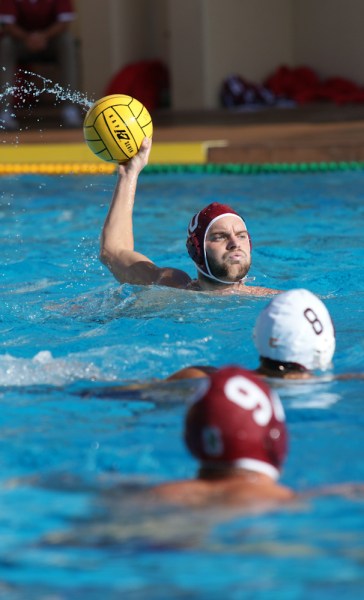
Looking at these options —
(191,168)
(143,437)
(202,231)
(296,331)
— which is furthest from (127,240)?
(191,168)

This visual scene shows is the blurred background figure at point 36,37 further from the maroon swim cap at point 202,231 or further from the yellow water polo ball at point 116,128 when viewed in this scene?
the maroon swim cap at point 202,231

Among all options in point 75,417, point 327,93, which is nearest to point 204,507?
point 75,417

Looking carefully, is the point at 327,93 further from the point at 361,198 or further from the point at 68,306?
the point at 68,306

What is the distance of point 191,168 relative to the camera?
10.2 meters

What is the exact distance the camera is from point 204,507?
265 cm

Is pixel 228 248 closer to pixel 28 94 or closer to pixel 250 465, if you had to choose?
pixel 250 465

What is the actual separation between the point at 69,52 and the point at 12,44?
63 cm

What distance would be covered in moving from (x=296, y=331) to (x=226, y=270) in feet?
4.81

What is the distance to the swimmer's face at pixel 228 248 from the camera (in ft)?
16.6

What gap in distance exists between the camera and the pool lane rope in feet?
32.0

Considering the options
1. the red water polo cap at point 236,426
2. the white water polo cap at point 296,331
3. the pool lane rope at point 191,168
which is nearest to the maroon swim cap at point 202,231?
the white water polo cap at point 296,331

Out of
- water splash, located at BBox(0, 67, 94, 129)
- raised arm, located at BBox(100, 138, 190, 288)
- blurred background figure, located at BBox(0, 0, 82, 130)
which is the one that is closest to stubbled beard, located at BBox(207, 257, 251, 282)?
raised arm, located at BBox(100, 138, 190, 288)

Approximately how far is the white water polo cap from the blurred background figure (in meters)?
8.76

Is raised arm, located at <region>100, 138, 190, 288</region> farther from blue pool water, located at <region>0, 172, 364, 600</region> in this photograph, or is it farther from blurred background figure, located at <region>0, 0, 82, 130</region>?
blurred background figure, located at <region>0, 0, 82, 130</region>
